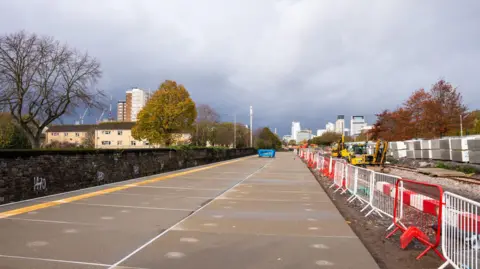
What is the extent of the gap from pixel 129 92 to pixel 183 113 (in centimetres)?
6798

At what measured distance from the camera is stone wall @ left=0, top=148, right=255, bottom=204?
962 cm

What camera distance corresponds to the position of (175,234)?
646 cm

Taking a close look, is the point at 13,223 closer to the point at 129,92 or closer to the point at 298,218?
the point at 298,218

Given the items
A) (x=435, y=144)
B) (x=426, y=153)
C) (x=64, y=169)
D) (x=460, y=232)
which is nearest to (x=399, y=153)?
(x=426, y=153)

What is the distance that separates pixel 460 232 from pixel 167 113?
4074 centimetres

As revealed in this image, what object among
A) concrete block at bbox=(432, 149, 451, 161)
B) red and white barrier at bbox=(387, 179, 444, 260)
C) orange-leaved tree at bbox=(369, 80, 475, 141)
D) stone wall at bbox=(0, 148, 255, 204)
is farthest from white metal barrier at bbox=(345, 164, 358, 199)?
orange-leaved tree at bbox=(369, 80, 475, 141)

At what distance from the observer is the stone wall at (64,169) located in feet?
31.6

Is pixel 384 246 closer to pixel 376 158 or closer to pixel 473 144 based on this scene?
pixel 473 144

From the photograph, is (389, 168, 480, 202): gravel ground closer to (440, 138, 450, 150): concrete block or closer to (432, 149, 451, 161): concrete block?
(440, 138, 450, 150): concrete block

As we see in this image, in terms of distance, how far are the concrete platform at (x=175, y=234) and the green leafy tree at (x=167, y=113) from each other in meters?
33.4

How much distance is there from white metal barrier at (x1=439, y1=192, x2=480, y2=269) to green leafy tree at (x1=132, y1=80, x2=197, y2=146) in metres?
39.9

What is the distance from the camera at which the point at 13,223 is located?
7078mm

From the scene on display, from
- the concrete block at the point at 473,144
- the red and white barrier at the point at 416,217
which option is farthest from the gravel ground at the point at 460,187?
the red and white barrier at the point at 416,217

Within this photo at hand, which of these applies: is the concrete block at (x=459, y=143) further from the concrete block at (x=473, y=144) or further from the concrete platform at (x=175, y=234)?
the concrete platform at (x=175, y=234)
